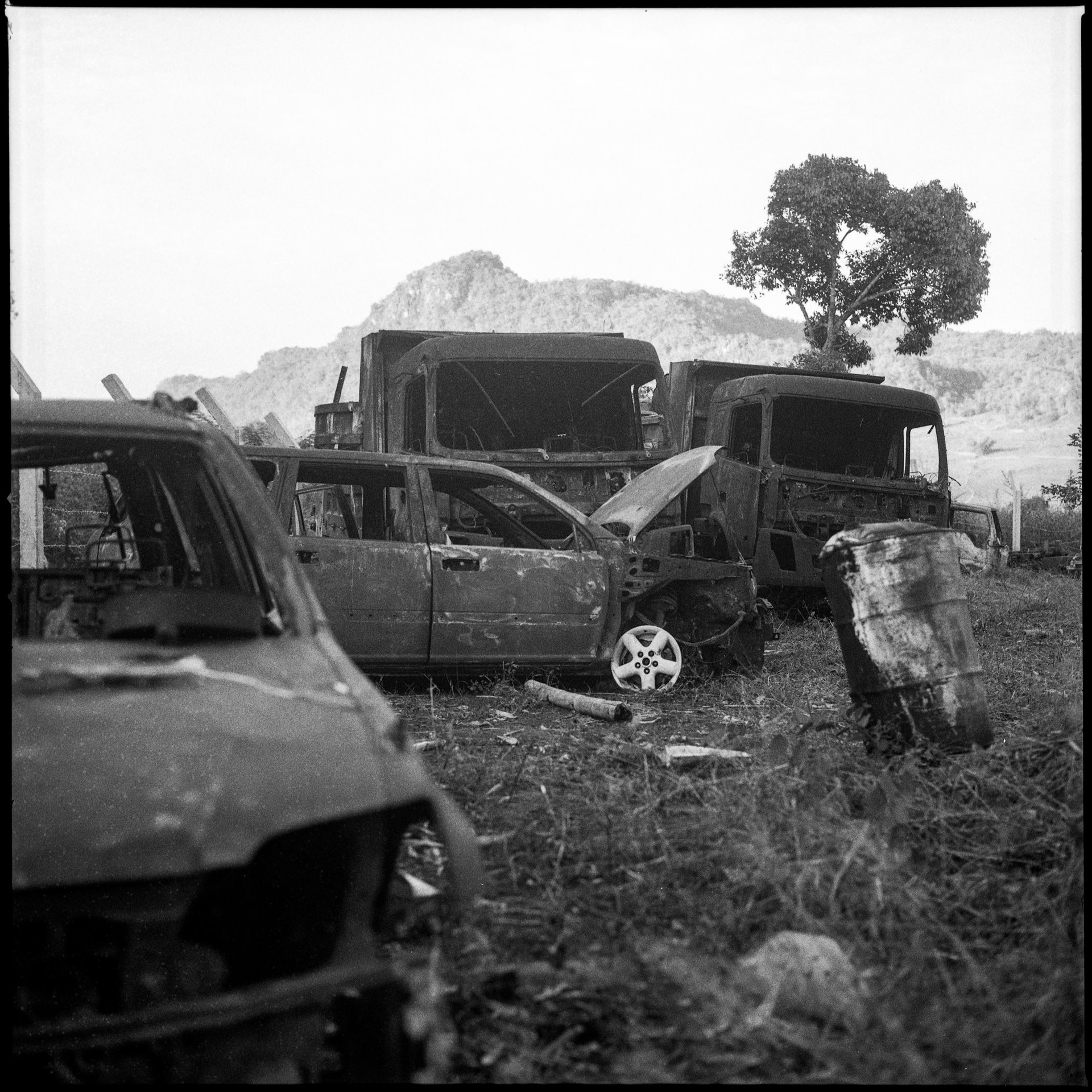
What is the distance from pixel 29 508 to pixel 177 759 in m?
5.43

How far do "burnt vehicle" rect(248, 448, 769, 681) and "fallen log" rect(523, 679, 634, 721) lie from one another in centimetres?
28

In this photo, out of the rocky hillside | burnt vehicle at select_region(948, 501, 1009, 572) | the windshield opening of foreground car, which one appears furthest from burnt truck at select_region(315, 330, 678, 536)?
the rocky hillside

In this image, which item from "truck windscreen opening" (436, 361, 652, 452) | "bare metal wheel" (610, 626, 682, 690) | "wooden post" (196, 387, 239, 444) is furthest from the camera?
"wooden post" (196, 387, 239, 444)

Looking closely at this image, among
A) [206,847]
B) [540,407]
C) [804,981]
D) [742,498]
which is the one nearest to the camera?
[206,847]

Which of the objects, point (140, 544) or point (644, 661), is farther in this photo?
point (644, 661)

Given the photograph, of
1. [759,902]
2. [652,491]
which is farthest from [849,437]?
[759,902]

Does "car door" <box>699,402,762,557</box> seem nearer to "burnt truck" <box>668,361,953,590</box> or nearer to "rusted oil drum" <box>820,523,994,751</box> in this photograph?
"burnt truck" <box>668,361,953,590</box>

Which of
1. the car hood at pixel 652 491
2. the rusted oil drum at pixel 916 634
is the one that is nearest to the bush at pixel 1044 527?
the car hood at pixel 652 491

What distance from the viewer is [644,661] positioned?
271 inches

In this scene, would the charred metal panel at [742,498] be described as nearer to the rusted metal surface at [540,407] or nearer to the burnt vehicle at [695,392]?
the rusted metal surface at [540,407]

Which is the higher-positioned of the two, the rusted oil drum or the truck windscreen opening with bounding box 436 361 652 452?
the truck windscreen opening with bounding box 436 361 652 452

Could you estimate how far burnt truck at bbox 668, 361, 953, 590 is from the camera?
9.45 metres

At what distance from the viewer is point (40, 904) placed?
1878 millimetres

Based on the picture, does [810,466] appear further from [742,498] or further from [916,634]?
[916,634]
